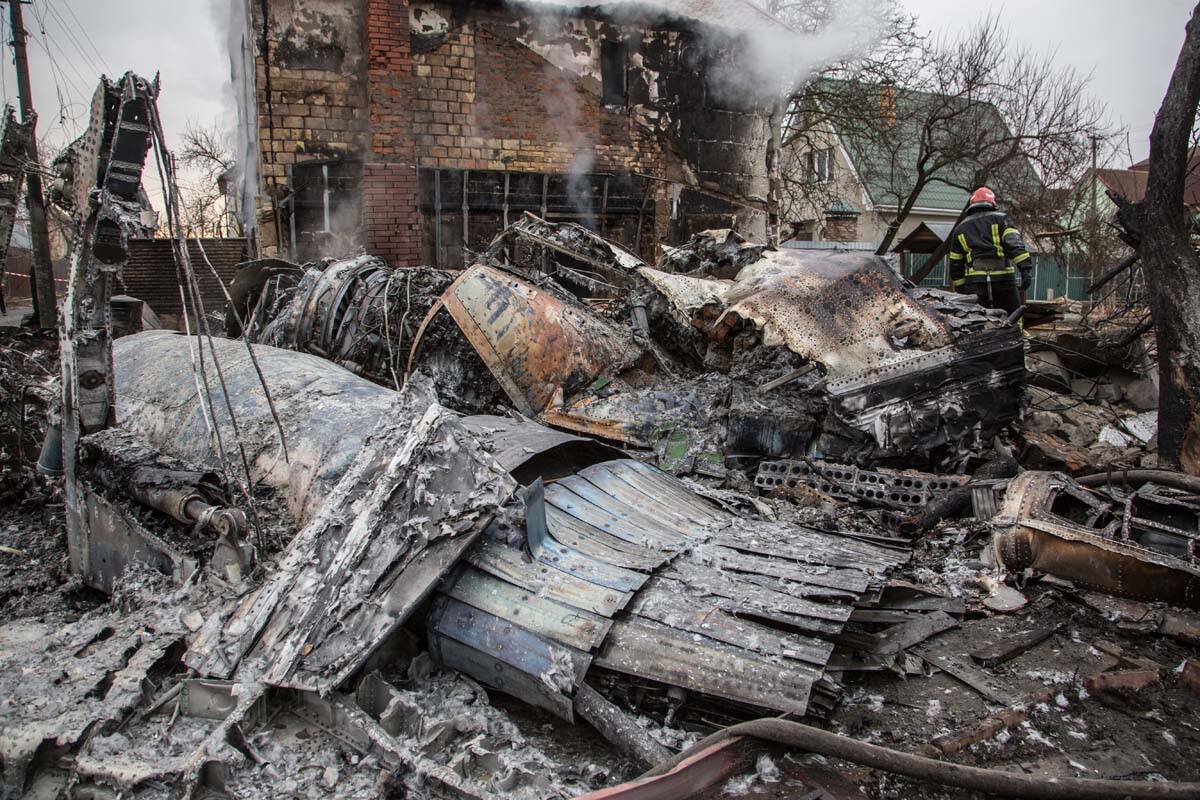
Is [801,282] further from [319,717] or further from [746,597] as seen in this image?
[319,717]

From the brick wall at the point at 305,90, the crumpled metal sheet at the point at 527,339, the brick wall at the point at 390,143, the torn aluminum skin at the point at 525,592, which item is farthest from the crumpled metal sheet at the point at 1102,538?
the brick wall at the point at 305,90

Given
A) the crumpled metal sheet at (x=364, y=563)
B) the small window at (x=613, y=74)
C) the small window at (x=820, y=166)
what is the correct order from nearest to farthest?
1. the crumpled metal sheet at (x=364, y=563)
2. the small window at (x=613, y=74)
3. the small window at (x=820, y=166)

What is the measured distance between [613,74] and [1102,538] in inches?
425

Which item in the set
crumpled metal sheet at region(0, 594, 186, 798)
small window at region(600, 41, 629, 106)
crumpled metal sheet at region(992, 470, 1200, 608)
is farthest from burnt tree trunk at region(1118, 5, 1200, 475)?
small window at region(600, 41, 629, 106)

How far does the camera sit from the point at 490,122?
11.6 meters

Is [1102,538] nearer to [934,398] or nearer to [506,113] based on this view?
[934,398]

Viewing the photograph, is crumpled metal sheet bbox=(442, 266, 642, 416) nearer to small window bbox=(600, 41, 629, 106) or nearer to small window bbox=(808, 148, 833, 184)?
small window bbox=(600, 41, 629, 106)

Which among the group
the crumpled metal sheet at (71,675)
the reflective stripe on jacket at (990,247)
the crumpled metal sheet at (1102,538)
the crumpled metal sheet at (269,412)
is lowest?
the crumpled metal sheet at (71,675)

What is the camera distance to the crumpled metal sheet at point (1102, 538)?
3334 mm

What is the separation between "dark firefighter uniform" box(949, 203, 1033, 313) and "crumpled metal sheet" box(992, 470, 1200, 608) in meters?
4.05

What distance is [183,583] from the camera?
3.14m

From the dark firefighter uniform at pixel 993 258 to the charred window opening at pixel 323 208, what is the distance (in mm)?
8018

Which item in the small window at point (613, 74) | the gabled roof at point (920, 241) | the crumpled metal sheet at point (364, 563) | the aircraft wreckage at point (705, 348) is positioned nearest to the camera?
the crumpled metal sheet at point (364, 563)

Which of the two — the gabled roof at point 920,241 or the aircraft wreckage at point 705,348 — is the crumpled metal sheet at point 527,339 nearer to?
the aircraft wreckage at point 705,348
